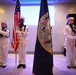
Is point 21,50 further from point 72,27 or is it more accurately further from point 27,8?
point 27,8

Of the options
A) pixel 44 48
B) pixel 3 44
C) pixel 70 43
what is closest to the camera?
pixel 44 48

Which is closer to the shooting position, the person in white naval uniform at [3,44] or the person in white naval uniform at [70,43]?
the person in white naval uniform at [70,43]

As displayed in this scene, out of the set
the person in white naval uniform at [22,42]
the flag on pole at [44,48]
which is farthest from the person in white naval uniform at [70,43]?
the flag on pole at [44,48]

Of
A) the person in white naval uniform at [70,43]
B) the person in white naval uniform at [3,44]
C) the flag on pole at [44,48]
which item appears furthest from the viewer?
the person in white naval uniform at [3,44]

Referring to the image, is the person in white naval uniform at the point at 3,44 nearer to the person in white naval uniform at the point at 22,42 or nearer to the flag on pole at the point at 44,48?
the person in white naval uniform at the point at 22,42

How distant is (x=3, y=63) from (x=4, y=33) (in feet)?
3.60

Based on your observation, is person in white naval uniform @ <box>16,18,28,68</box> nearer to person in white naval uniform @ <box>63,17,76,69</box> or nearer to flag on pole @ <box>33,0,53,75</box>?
person in white naval uniform @ <box>63,17,76,69</box>

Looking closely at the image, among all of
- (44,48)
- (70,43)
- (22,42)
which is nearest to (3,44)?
(22,42)

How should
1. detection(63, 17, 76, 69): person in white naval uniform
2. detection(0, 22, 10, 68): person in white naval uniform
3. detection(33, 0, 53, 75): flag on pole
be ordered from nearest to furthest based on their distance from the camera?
detection(33, 0, 53, 75): flag on pole, detection(63, 17, 76, 69): person in white naval uniform, detection(0, 22, 10, 68): person in white naval uniform

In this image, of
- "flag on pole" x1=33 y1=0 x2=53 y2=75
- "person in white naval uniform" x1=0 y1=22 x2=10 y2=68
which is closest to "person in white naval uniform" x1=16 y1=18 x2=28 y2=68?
"person in white naval uniform" x1=0 y1=22 x2=10 y2=68

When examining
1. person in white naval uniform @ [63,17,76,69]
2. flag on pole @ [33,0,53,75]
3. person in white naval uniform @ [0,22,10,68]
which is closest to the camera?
flag on pole @ [33,0,53,75]

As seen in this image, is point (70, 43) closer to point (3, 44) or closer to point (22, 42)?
point (22, 42)

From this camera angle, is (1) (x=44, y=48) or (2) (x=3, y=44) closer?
(1) (x=44, y=48)

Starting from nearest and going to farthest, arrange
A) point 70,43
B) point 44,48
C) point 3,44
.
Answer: point 44,48 → point 70,43 → point 3,44
